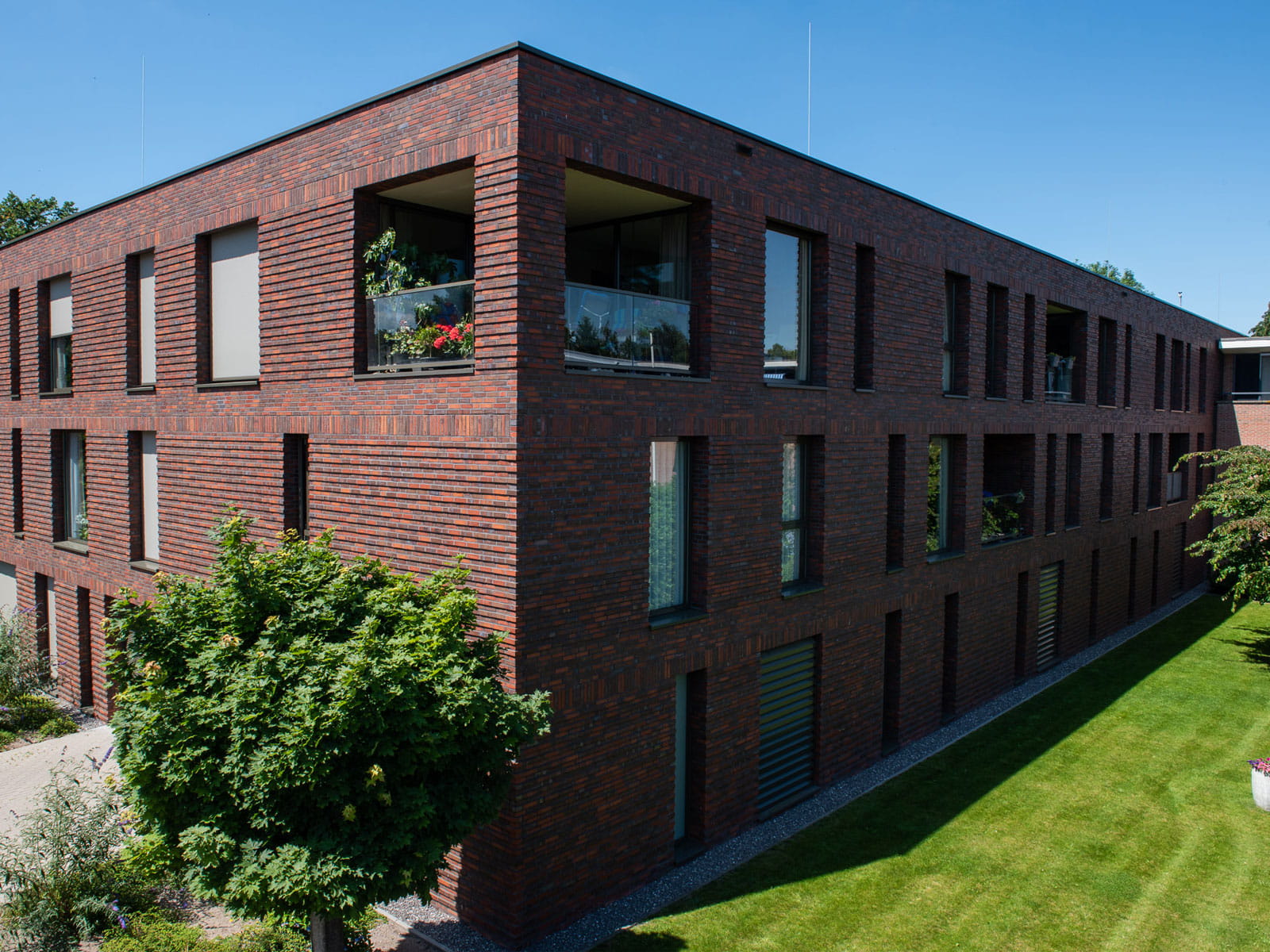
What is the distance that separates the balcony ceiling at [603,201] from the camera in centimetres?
959

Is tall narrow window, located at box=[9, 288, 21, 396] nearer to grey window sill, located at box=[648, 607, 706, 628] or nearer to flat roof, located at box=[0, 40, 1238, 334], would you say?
flat roof, located at box=[0, 40, 1238, 334]

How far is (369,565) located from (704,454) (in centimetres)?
411

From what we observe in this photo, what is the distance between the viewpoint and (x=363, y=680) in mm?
6043

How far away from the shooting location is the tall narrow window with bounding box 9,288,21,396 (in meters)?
16.6

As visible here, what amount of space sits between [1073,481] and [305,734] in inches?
712

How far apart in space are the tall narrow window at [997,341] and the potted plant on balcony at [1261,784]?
6951 mm

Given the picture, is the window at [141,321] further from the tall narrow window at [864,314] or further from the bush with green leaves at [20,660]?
the tall narrow window at [864,314]

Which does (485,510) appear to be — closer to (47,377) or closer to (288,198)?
(288,198)

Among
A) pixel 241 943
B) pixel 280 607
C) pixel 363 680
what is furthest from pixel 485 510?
pixel 241 943

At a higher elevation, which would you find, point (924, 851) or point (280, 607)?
point (280, 607)

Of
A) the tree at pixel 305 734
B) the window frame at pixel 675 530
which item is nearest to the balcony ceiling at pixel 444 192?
the window frame at pixel 675 530

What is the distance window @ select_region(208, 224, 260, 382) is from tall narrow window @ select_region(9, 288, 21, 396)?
23.9 feet

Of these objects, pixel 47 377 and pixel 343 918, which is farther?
pixel 47 377

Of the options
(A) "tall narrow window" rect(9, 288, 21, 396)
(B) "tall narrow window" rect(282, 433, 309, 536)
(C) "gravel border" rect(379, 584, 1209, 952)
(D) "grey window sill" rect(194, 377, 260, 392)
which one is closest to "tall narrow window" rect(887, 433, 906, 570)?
(C) "gravel border" rect(379, 584, 1209, 952)
